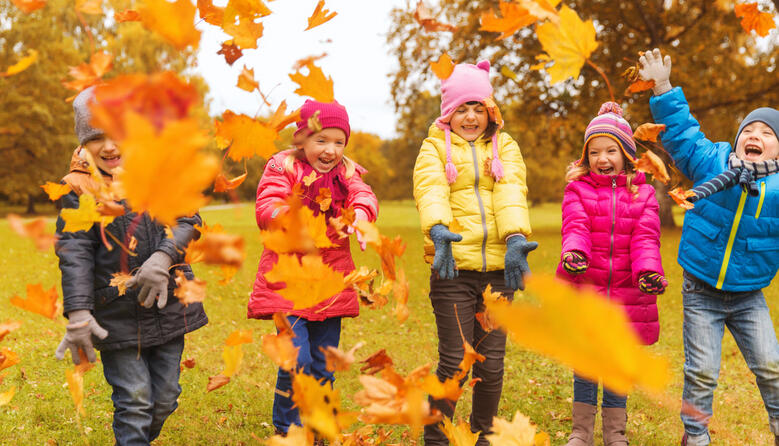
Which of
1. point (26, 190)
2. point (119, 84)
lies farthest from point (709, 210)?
point (26, 190)

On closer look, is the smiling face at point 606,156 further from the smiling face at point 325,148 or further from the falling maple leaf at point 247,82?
the falling maple leaf at point 247,82

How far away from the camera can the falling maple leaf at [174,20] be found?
3.91ft

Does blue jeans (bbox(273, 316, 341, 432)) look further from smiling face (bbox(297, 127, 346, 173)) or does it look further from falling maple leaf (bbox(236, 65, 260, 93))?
falling maple leaf (bbox(236, 65, 260, 93))

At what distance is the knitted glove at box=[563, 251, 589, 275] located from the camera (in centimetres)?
267

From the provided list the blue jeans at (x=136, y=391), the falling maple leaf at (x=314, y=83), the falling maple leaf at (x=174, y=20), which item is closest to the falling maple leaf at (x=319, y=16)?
the falling maple leaf at (x=314, y=83)

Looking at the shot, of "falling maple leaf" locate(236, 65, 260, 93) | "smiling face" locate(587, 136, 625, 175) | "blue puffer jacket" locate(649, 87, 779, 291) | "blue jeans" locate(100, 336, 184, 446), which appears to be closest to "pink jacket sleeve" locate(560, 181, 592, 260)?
"smiling face" locate(587, 136, 625, 175)

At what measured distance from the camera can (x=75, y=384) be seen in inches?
73.2

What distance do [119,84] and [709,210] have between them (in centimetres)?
269

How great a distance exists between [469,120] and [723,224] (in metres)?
1.32

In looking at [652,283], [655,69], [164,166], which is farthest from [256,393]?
[164,166]

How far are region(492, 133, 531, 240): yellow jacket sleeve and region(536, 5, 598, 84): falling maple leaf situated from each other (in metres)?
1.16

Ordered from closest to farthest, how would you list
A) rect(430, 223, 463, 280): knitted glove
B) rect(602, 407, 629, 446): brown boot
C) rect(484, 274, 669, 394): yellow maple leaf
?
rect(484, 274, 669, 394): yellow maple leaf
rect(430, 223, 463, 280): knitted glove
rect(602, 407, 629, 446): brown boot

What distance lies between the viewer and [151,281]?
212cm

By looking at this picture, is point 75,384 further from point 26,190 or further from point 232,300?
point 26,190
